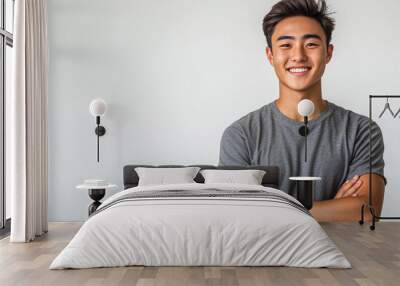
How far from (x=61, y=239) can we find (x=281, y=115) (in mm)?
2891

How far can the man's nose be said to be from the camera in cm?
678

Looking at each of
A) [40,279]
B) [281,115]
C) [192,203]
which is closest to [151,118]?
[281,115]

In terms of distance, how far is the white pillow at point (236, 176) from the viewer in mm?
6418

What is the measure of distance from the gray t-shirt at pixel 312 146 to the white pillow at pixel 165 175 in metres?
0.55

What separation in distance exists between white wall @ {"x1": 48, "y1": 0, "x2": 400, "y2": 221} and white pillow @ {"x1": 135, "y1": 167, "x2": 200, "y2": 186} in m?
0.33

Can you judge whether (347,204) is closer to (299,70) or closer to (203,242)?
(299,70)

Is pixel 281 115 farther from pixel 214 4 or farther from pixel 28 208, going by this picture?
pixel 28 208

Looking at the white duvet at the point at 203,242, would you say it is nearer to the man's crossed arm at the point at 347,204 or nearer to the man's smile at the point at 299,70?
the man's crossed arm at the point at 347,204

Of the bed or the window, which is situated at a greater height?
the window

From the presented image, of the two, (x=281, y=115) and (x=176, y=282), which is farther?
(x=281, y=115)

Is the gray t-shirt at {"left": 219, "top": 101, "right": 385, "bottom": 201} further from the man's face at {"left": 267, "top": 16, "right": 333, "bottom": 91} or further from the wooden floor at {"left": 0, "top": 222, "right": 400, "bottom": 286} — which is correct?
the wooden floor at {"left": 0, "top": 222, "right": 400, "bottom": 286}

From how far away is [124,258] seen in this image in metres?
4.32

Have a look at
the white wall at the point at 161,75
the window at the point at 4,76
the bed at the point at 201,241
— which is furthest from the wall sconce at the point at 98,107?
the bed at the point at 201,241

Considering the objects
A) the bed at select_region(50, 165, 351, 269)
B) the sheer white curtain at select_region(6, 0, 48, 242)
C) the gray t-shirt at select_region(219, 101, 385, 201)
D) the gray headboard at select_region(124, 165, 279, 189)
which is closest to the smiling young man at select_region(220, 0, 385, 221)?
the gray t-shirt at select_region(219, 101, 385, 201)
